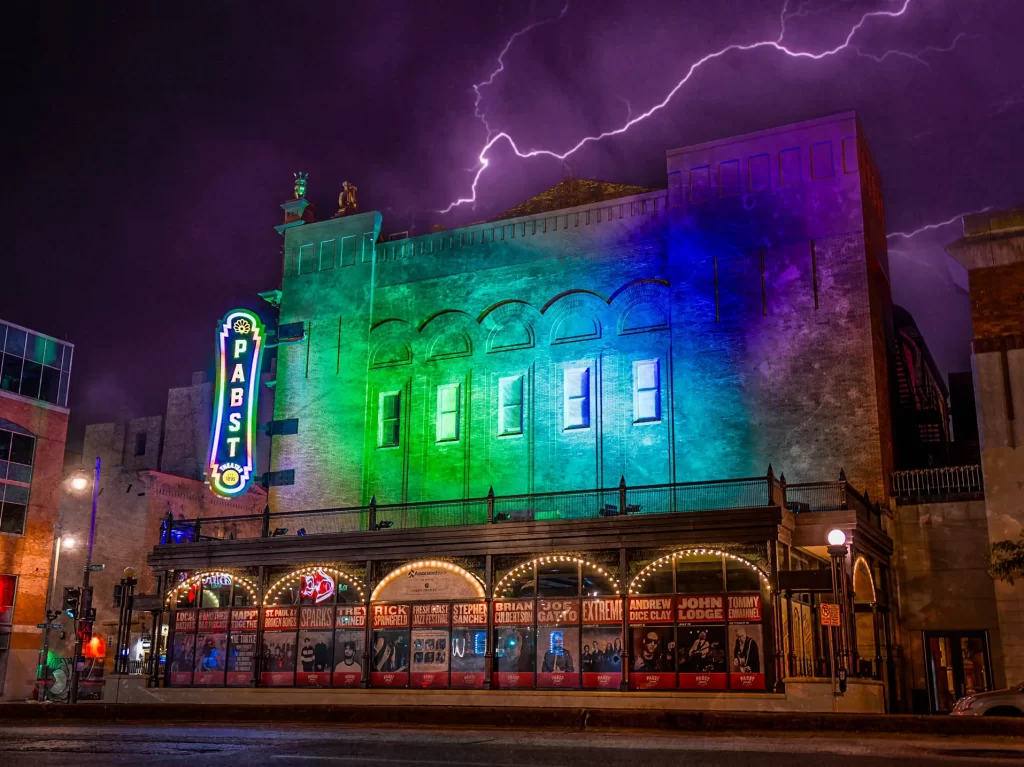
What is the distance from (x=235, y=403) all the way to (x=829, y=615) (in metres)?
19.6

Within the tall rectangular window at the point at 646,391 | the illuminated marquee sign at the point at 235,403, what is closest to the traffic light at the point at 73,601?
the illuminated marquee sign at the point at 235,403

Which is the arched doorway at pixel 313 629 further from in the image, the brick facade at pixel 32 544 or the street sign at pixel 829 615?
the brick facade at pixel 32 544

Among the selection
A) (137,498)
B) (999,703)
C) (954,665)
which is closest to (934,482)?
(954,665)

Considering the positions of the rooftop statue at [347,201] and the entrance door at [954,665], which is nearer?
the entrance door at [954,665]

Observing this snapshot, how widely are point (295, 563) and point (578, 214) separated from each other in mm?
13674

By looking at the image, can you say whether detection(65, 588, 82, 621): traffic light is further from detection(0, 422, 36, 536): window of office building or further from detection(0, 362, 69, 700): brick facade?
detection(0, 422, 36, 536): window of office building

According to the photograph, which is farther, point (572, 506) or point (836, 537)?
point (572, 506)

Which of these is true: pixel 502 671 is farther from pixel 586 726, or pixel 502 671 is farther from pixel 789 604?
pixel 586 726

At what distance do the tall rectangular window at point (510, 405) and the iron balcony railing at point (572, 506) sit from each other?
2.38 metres

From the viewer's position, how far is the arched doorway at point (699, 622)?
23297 mm

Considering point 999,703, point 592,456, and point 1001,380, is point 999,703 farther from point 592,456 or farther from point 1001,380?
point 592,456

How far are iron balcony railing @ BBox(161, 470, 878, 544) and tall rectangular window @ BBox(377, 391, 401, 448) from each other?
2.51m

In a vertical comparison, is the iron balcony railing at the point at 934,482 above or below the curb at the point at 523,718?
above

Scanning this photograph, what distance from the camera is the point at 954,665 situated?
90.5 feet
